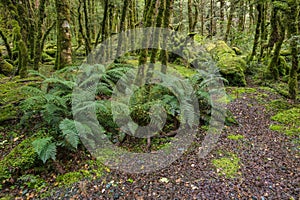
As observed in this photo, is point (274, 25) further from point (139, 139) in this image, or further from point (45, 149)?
point (45, 149)

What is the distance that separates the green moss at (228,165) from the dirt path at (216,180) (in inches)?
2.3

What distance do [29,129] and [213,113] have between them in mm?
4387

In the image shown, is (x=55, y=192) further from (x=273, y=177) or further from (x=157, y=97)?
(x=273, y=177)

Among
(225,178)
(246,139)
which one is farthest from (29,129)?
(246,139)

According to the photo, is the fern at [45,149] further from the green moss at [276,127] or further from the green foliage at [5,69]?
the green foliage at [5,69]

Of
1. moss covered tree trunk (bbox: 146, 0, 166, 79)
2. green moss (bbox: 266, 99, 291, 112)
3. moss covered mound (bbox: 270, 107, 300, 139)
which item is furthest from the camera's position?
green moss (bbox: 266, 99, 291, 112)

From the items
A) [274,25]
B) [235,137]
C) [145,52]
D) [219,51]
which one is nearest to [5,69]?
[145,52]

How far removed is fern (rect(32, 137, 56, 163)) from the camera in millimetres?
3446

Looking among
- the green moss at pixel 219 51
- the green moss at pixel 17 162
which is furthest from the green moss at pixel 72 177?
the green moss at pixel 219 51

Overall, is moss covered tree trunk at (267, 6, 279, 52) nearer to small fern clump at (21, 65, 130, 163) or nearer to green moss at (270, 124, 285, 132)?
green moss at (270, 124, 285, 132)

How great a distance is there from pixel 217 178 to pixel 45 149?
9.48ft

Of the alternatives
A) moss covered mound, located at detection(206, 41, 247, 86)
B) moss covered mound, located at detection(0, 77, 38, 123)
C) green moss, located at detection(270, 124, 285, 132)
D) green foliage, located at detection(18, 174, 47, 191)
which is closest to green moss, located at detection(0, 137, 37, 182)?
green foliage, located at detection(18, 174, 47, 191)

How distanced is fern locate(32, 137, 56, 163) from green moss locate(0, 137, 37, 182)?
314 mm

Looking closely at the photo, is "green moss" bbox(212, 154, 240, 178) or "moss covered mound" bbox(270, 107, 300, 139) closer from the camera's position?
"green moss" bbox(212, 154, 240, 178)
